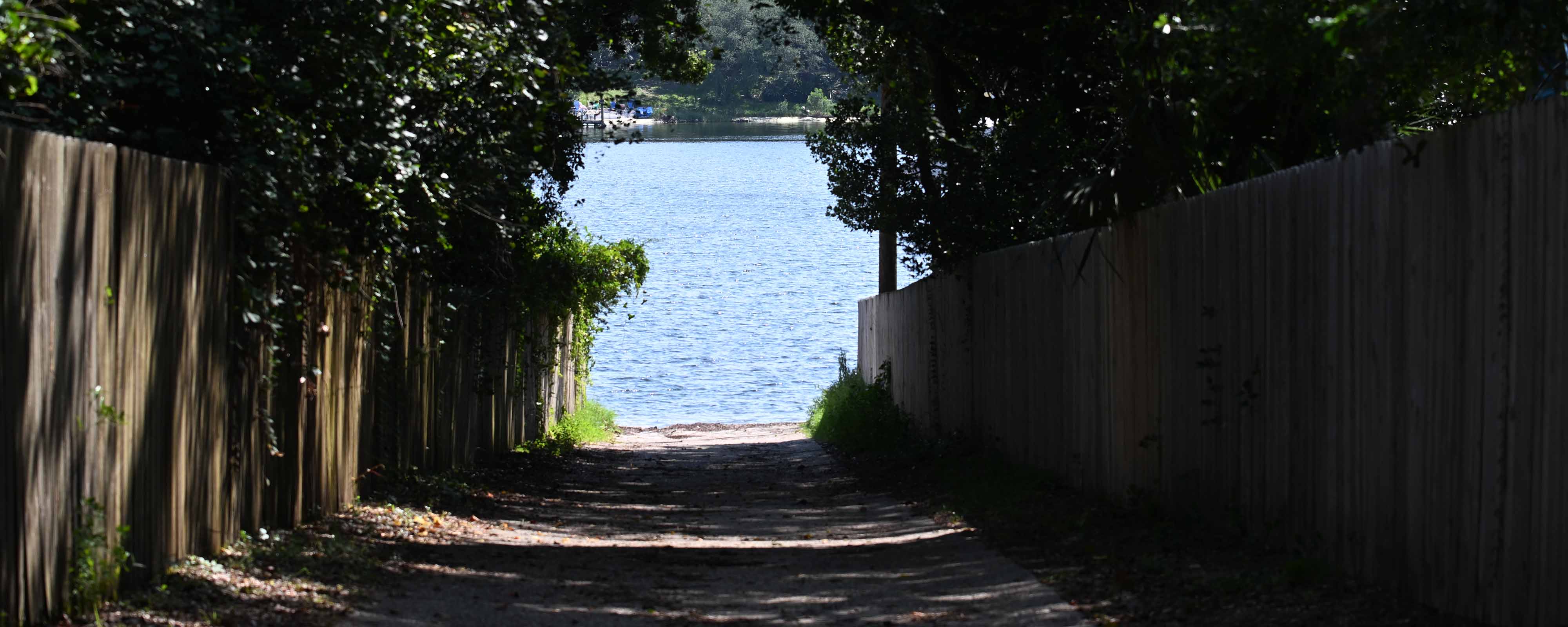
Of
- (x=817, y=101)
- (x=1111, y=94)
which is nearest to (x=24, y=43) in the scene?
(x=1111, y=94)

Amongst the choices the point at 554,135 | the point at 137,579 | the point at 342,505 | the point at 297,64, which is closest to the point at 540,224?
the point at 554,135

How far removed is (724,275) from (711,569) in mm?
41138

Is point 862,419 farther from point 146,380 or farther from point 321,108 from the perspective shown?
point 146,380

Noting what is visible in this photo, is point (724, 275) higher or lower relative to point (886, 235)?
higher

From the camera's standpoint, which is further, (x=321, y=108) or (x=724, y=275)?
(x=724, y=275)

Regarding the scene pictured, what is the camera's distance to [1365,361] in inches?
236

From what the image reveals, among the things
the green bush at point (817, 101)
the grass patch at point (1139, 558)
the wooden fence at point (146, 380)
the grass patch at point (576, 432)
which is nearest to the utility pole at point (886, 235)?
the grass patch at point (1139, 558)

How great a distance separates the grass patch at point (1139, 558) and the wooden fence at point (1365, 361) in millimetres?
112

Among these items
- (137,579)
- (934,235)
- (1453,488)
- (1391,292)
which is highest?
(934,235)

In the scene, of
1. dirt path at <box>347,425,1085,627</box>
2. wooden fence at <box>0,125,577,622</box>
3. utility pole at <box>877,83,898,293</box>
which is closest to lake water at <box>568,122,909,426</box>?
utility pole at <box>877,83,898,293</box>

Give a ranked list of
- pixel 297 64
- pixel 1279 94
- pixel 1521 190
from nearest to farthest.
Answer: pixel 1521 190 < pixel 297 64 < pixel 1279 94

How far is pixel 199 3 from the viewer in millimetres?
6980

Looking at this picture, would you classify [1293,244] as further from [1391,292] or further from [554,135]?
[554,135]

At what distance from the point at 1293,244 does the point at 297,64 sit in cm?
490
